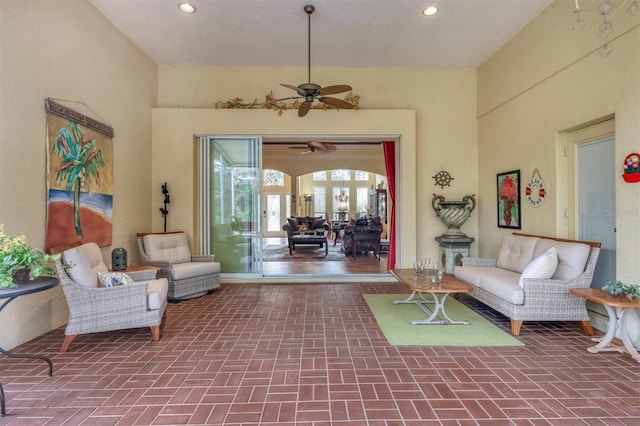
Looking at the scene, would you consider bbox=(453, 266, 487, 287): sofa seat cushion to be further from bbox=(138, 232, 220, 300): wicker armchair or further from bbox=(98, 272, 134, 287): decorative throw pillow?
bbox=(98, 272, 134, 287): decorative throw pillow

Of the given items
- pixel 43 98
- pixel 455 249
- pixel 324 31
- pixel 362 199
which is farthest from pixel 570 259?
pixel 362 199

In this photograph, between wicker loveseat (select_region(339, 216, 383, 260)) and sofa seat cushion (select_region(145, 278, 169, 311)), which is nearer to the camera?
sofa seat cushion (select_region(145, 278, 169, 311))

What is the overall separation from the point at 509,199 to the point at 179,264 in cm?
480

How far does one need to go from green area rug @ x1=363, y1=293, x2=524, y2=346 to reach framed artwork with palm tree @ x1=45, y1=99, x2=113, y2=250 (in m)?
3.39

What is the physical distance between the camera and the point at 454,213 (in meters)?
5.11

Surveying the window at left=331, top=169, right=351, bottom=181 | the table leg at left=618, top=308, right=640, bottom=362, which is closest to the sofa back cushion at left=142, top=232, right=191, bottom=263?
the table leg at left=618, top=308, right=640, bottom=362

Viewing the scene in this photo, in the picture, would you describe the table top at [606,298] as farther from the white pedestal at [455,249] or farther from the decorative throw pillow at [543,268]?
the white pedestal at [455,249]

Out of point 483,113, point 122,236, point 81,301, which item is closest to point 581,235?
point 483,113

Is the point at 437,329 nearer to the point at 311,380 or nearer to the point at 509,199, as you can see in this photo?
the point at 311,380

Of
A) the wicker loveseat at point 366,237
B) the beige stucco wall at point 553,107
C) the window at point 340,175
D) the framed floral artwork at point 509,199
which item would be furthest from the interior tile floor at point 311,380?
the window at point 340,175

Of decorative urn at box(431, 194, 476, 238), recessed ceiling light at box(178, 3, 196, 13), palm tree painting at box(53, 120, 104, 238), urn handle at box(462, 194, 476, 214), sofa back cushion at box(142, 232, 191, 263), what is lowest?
sofa back cushion at box(142, 232, 191, 263)

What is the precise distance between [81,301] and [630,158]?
4.89m

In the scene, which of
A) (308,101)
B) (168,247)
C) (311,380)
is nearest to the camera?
(311,380)

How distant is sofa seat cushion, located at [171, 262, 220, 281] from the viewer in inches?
163
